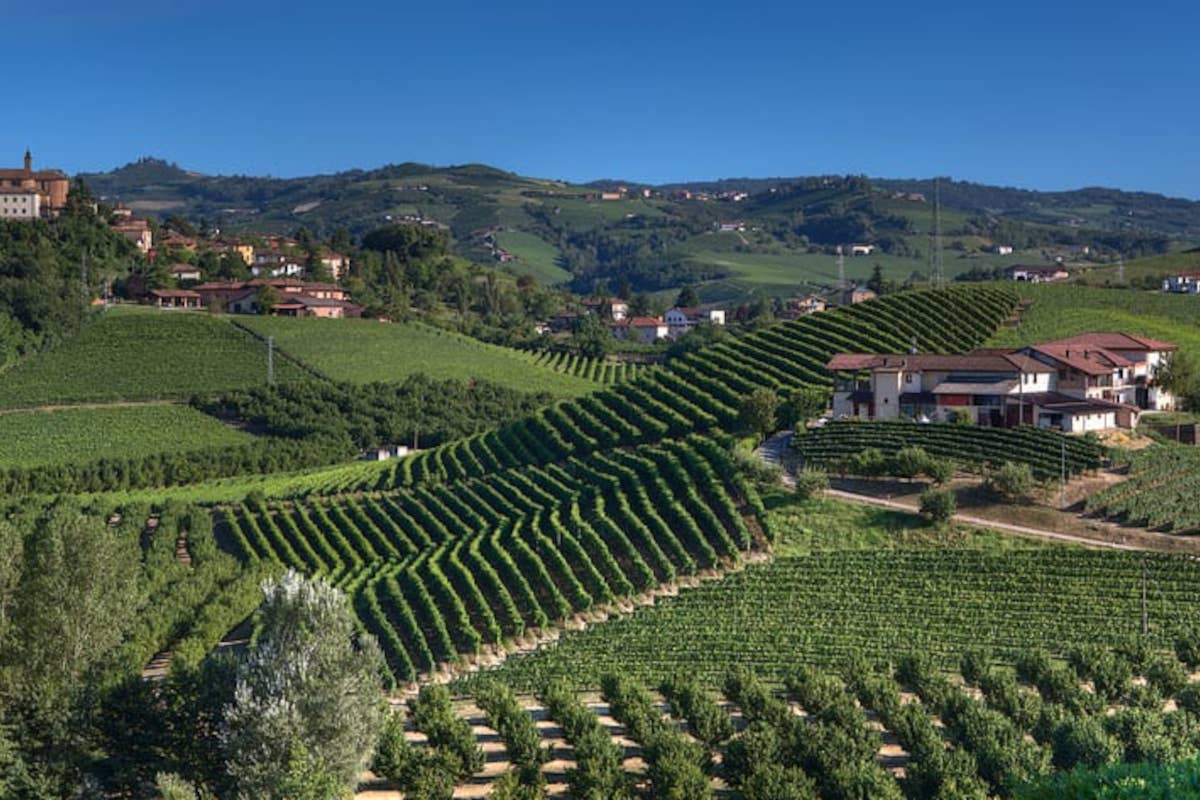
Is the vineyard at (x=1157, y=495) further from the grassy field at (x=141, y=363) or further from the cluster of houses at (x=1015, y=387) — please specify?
the grassy field at (x=141, y=363)

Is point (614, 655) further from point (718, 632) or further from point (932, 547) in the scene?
point (932, 547)

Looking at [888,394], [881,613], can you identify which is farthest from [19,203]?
[881,613]

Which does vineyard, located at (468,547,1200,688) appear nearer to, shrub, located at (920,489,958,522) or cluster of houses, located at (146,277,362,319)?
shrub, located at (920,489,958,522)

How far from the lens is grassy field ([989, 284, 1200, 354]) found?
76.6 m

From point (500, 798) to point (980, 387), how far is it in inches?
1478

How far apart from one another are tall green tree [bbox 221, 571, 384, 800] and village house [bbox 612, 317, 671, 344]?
116924 millimetres

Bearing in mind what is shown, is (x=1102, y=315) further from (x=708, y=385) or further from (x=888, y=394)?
(x=708, y=385)

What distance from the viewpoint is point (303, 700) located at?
28.6 m

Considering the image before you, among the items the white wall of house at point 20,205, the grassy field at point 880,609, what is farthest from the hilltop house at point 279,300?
the grassy field at point 880,609

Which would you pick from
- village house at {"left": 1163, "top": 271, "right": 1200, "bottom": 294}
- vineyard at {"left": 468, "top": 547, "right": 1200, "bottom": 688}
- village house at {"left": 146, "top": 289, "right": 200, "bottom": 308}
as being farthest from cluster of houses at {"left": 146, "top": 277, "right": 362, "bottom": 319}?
vineyard at {"left": 468, "top": 547, "right": 1200, "bottom": 688}

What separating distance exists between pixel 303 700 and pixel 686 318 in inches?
5191

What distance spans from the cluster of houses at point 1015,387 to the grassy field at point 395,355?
4283 centimetres

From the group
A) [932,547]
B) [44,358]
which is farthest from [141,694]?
[44,358]

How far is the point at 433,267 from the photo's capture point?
509 feet
